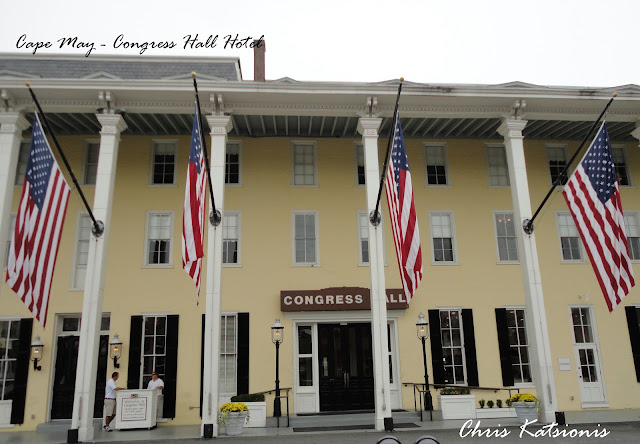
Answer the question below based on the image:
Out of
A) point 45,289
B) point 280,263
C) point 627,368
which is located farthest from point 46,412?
point 627,368

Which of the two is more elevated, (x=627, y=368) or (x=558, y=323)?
(x=558, y=323)

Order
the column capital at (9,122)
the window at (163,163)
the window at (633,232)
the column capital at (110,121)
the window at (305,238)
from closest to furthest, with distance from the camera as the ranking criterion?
the column capital at (9,122), the column capital at (110,121), the window at (305,238), the window at (163,163), the window at (633,232)

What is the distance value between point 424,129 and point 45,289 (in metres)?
12.0

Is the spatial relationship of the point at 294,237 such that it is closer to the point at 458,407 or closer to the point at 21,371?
the point at 458,407

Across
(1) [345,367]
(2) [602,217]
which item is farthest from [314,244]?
(2) [602,217]

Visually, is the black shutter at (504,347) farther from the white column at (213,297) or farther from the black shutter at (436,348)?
the white column at (213,297)

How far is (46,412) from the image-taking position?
1440cm

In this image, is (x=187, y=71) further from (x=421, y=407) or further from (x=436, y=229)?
(x=421, y=407)

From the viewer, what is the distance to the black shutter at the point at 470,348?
15398 millimetres

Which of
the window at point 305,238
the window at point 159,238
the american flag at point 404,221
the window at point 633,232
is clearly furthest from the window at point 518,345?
the window at point 159,238

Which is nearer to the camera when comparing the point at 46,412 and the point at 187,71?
the point at 46,412

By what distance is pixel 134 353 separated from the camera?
14875mm

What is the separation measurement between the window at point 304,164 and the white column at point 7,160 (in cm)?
784

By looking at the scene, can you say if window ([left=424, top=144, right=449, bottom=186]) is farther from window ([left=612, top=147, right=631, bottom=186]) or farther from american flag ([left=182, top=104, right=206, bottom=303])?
american flag ([left=182, top=104, right=206, bottom=303])
